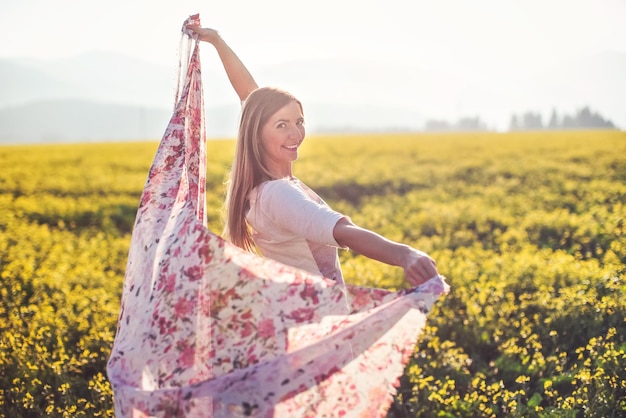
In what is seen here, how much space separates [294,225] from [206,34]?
1440mm

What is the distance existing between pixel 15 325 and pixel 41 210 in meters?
6.86

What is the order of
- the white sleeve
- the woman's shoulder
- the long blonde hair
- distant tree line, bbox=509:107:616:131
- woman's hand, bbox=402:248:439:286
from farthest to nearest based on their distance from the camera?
1. distant tree line, bbox=509:107:616:131
2. the long blonde hair
3. the woman's shoulder
4. the white sleeve
5. woman's hand, bbox=402:248:439:286

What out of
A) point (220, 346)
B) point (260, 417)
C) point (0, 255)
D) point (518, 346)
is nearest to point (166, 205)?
point (220, 346)

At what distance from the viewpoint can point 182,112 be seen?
2.94 meters

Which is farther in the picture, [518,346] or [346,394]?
[518,346]

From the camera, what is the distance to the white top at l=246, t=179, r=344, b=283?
2240mm

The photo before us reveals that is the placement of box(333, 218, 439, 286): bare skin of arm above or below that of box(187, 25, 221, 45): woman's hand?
below

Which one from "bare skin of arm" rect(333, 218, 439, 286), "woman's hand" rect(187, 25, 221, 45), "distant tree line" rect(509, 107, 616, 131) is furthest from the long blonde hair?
"distant tree line" rect(509, 107, 616, 131)

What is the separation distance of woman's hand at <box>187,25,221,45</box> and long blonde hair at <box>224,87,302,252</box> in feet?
2.66

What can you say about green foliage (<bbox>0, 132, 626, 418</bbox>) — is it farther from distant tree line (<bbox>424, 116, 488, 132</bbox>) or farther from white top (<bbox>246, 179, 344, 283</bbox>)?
distant tree line (<bbox>424, 116, 488, 132</bbox>)

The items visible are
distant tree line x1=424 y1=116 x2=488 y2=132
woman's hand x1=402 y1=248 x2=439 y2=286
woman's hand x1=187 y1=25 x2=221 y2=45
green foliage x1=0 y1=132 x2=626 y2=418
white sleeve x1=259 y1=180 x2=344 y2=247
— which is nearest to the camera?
woman's hand x1=402 y1=248 x2=439 y2=286

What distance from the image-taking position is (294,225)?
2307 mm

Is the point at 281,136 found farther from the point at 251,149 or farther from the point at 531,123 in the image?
the point at 531,123

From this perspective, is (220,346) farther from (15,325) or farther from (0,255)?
(0,255)
